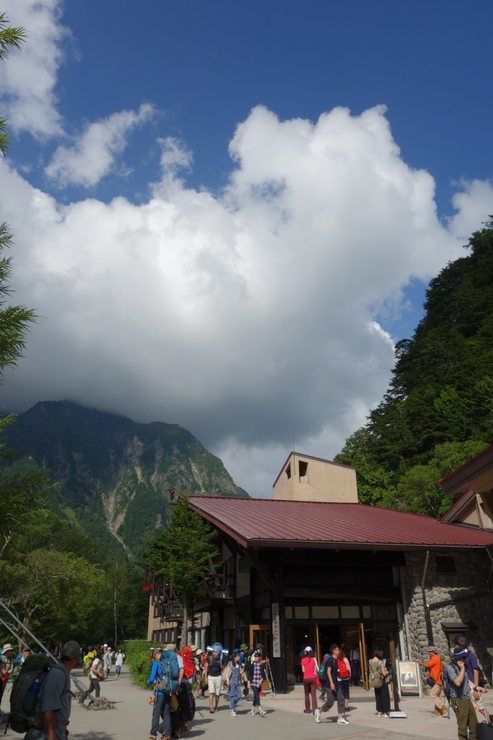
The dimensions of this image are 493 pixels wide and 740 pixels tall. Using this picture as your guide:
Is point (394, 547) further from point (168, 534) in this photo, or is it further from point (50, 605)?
point (50, 605)

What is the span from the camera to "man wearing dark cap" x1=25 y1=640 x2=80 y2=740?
468cm

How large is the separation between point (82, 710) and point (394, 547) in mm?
10060

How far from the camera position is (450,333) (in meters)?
53.0

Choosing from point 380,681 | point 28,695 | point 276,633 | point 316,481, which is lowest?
point 380,681

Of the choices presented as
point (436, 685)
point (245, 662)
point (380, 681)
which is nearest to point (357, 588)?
point (245, 662)

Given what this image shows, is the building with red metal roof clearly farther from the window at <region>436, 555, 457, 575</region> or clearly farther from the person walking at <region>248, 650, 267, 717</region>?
the person walking at <region>248, 650, 267, 717</region>

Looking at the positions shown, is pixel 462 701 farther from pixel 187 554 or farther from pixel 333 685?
pixel 187 554

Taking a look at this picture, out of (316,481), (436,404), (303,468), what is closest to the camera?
(316,481)

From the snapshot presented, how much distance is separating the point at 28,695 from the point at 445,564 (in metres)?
17.0

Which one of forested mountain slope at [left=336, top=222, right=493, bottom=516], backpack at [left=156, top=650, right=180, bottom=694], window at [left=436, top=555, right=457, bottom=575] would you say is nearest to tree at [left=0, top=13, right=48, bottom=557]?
backpack at [left=156, top=650, right=180, bottom=694]

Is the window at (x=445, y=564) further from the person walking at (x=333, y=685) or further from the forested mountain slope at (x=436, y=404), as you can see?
the forested mountain slope at (x=436, y=404)

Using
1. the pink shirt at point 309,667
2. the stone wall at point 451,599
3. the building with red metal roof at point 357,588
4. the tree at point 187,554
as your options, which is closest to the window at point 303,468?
the tree at point 187,554

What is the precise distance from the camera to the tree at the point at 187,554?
2164 cm

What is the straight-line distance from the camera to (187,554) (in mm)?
22078
